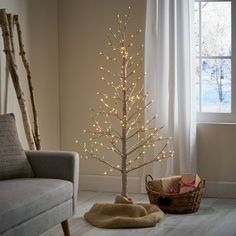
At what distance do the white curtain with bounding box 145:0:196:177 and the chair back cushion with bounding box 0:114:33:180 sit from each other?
63.2 inches

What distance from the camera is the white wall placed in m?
5.48

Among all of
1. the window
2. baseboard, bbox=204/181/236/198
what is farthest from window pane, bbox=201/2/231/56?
baseboard, bbox=204/181/236/198

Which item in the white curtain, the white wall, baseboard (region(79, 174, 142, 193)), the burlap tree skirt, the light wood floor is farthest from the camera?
baseboard (region(79, 174, 142, 193))

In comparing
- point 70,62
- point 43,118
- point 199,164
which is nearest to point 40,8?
point 70,62

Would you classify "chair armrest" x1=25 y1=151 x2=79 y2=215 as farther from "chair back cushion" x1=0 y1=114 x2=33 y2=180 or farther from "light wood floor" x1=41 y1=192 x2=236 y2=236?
"light wood floor" x1=41 y1=192 x2=236 y2=236

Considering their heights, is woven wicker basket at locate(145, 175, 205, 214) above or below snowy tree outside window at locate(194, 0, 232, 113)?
below

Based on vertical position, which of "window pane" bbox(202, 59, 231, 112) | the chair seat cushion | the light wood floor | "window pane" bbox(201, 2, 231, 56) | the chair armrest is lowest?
the light wood floor

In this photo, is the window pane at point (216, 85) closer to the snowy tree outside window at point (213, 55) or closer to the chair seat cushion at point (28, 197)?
the snowy tree outside window at point (213, 55)

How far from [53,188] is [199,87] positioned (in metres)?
2.20

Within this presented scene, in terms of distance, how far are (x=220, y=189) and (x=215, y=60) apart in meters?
1.16

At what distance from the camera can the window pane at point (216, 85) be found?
18.8 ft

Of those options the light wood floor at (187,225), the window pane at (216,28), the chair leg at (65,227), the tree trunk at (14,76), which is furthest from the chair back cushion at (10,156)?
the window pane at (216,28)

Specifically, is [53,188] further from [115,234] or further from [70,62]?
[70,62]

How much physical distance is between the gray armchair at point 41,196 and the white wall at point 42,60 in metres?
1.02
